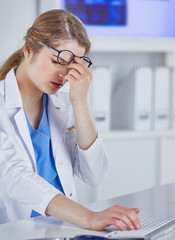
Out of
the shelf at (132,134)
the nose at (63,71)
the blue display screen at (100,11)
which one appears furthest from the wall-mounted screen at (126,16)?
the nose at (63,71)

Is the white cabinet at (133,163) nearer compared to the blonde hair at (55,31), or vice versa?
the blonde hair at (55,31)

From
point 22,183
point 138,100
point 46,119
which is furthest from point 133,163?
point 22,183

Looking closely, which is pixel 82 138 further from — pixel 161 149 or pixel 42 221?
pixel 161 149

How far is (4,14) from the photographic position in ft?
8.82

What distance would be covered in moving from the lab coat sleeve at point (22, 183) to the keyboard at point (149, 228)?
0.25 meters

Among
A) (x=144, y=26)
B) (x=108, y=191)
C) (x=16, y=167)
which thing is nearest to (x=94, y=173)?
(x=16, y=167)

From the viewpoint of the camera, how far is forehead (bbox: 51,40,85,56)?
57.2 inches

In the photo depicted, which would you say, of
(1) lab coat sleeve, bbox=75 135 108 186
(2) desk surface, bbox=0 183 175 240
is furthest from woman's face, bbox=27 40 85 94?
(2) desk surface, bbox=0 183 175 240

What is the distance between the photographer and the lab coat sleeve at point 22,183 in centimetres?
124

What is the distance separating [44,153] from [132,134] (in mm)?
1239

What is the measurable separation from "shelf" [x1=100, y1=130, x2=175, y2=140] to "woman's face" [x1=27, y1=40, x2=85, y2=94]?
46.5 inches

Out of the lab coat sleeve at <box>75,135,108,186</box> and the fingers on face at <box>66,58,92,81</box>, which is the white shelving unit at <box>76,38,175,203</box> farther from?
the fingers on face at <box>66,58,92,81</box>

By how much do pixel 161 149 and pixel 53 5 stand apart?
3.75ft

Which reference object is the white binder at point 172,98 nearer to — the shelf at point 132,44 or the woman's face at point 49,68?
the shelf at point 132,44
